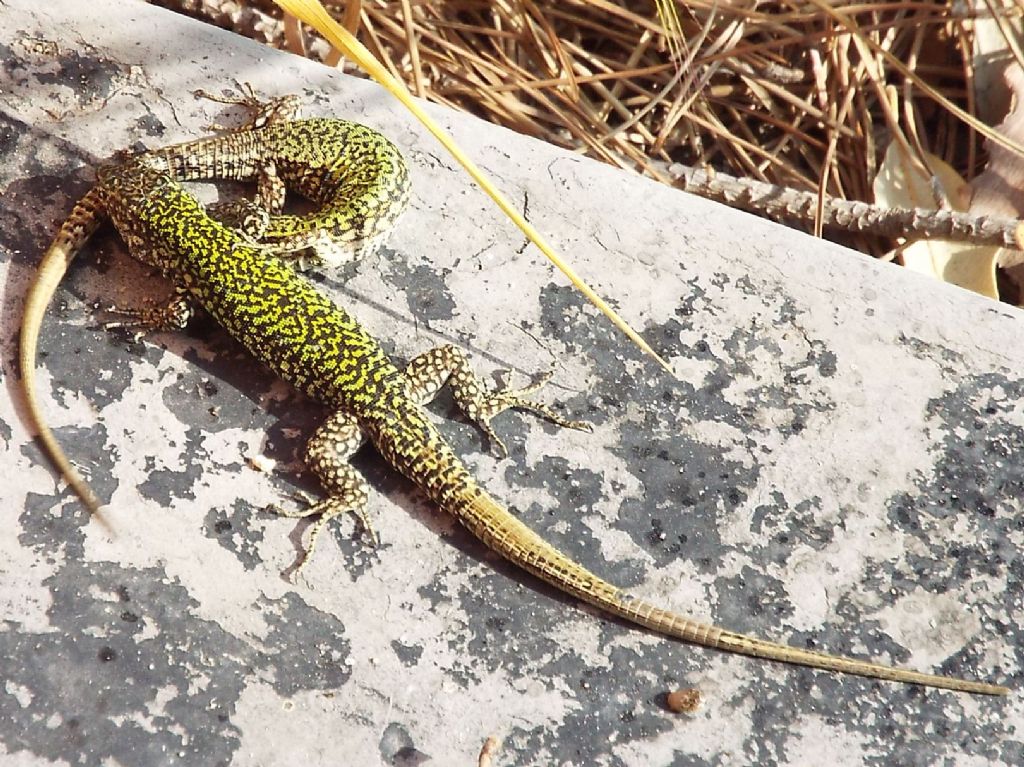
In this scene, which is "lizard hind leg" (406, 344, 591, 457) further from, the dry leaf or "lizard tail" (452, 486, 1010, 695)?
the dry leaf

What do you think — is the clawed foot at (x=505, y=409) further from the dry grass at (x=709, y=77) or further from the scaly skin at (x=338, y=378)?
the dry grass at (x=709, y=77)

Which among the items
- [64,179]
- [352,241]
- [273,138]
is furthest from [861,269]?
[64,179]

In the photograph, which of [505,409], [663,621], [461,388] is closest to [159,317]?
[461,388]

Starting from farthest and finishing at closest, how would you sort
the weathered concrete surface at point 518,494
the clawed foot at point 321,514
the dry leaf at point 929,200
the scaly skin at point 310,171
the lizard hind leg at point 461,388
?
the dry leaf at point 929,200 → the scaly skin at point 310,171 → the lizard hind leg at point 461,388 → the clawed foot at point 321,514 → the weathered concrete surface at point 518,494

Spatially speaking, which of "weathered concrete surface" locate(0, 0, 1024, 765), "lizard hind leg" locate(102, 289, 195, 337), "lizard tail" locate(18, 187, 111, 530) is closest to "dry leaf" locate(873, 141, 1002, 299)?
"weathered concrete surface" locate(0, 0, 1024, 765)

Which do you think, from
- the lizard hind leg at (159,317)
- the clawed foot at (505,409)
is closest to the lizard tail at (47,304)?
the lizard hind leg at (159,317)

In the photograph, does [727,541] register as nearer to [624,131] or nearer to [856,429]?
[856,429]
